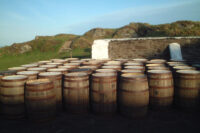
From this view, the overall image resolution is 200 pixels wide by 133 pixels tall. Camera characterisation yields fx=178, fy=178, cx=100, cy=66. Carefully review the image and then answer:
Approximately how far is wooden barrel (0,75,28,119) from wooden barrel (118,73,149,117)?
2504 mm

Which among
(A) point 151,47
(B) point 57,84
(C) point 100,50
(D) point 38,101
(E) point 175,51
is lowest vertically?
(D) point 38,101

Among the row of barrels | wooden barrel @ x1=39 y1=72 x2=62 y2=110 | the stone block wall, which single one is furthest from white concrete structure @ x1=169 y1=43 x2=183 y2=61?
wooden barrel @ x1=39 y1=72 x2=62 y2=110

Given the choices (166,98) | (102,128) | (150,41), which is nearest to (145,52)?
(150,41)

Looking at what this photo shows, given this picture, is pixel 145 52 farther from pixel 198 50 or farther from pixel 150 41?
pixel 198 50

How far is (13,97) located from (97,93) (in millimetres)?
2052

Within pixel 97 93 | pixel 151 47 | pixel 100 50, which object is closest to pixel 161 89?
pixel 97 93

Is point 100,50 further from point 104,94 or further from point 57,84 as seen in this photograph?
point 104,94

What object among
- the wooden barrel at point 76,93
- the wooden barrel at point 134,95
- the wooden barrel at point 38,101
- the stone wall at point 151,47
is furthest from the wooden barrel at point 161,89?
the stone wall at point 151,47

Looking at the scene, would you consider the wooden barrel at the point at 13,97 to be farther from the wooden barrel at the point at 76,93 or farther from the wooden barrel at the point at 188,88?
the wooden barrel at the point at 188,88

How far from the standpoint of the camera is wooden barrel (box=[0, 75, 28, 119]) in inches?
171

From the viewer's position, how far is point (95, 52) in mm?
10859

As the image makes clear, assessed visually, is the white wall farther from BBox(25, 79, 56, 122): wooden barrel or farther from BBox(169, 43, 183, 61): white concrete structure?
BBox(25, 79, 56, 122): wooden barrel

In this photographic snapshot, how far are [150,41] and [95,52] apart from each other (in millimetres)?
3289

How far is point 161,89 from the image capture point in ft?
15.1
